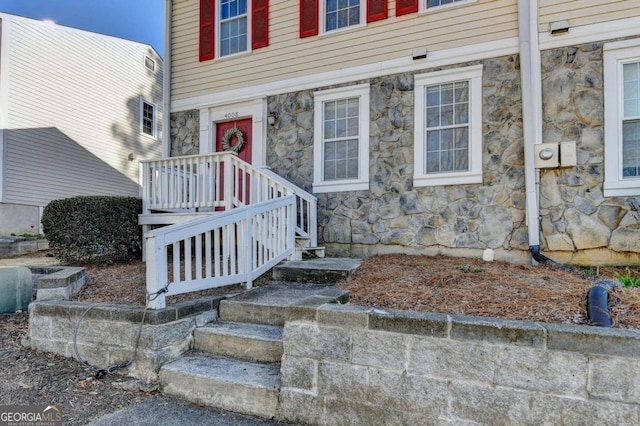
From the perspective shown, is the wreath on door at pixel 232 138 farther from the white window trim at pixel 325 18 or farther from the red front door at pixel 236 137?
the white window trim at pixel 325 18

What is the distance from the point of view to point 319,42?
619 centimetres

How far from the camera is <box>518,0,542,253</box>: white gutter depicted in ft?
15.7

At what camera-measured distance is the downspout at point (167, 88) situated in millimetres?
7331

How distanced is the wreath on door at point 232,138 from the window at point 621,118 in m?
5.34

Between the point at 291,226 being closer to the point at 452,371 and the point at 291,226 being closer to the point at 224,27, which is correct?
the point at 452,371

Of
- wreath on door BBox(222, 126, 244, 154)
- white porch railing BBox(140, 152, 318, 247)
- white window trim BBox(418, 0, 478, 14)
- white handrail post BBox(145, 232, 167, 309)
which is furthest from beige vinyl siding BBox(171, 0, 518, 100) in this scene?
white handrail post BBox(145, 232, 167, 309)

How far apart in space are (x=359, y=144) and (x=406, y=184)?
0.97m

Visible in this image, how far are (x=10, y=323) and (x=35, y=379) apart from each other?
135 cm

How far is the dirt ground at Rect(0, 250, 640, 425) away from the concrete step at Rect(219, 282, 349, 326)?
35 cm

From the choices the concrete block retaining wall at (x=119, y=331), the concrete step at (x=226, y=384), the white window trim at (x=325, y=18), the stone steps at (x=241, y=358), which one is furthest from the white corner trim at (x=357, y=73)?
the concrete step at (x=226, y=384)

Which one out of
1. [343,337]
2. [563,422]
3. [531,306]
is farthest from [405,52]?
[563,422]

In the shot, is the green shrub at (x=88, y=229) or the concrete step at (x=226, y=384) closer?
the concrete step at (x=226, y=384)

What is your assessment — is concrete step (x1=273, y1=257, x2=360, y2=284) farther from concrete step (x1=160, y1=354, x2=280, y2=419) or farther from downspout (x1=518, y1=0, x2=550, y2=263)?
downspout (x1=518, y1=0, x2=550, y2=263)

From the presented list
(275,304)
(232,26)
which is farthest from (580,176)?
(232,26)
